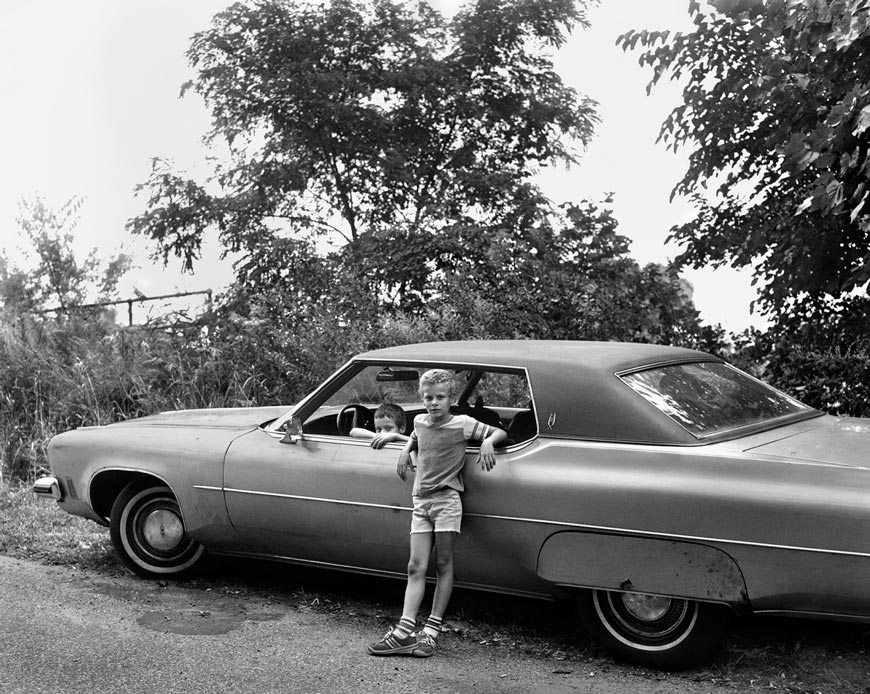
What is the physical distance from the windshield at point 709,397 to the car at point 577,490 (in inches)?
0.5

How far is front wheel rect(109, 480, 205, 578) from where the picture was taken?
5809 mm

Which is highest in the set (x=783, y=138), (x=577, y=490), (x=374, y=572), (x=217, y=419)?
(x=783, y=138)

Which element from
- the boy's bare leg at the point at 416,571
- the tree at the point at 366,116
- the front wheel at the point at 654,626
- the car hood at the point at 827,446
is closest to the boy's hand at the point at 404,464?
the boy's bare leg at the point at 416,571

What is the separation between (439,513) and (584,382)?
0.86m

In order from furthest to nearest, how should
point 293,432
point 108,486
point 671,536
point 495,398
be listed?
point 108,486 < point 495,398 < point 293,432 < point 671,536

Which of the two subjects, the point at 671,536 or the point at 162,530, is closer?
the point at 671,536

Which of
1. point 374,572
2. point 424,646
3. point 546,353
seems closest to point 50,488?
point 374,572

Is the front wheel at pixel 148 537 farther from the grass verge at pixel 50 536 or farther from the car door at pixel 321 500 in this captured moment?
the car door at pixel 321 500

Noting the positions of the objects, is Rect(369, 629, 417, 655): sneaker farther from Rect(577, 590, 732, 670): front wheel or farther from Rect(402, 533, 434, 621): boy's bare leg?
Rect(577, 590, 732, 670): front wheel

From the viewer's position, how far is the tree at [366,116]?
18.7 meters

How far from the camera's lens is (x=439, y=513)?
4.51 m

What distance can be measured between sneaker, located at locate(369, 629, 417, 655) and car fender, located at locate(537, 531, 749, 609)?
665 mm

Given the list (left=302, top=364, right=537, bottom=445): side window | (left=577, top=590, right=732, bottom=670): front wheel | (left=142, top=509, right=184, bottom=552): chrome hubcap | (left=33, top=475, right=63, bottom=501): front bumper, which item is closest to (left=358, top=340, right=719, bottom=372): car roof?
(left=302, top=364, right=537, bottom=445): side window

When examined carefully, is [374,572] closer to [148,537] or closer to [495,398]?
[495,398]
